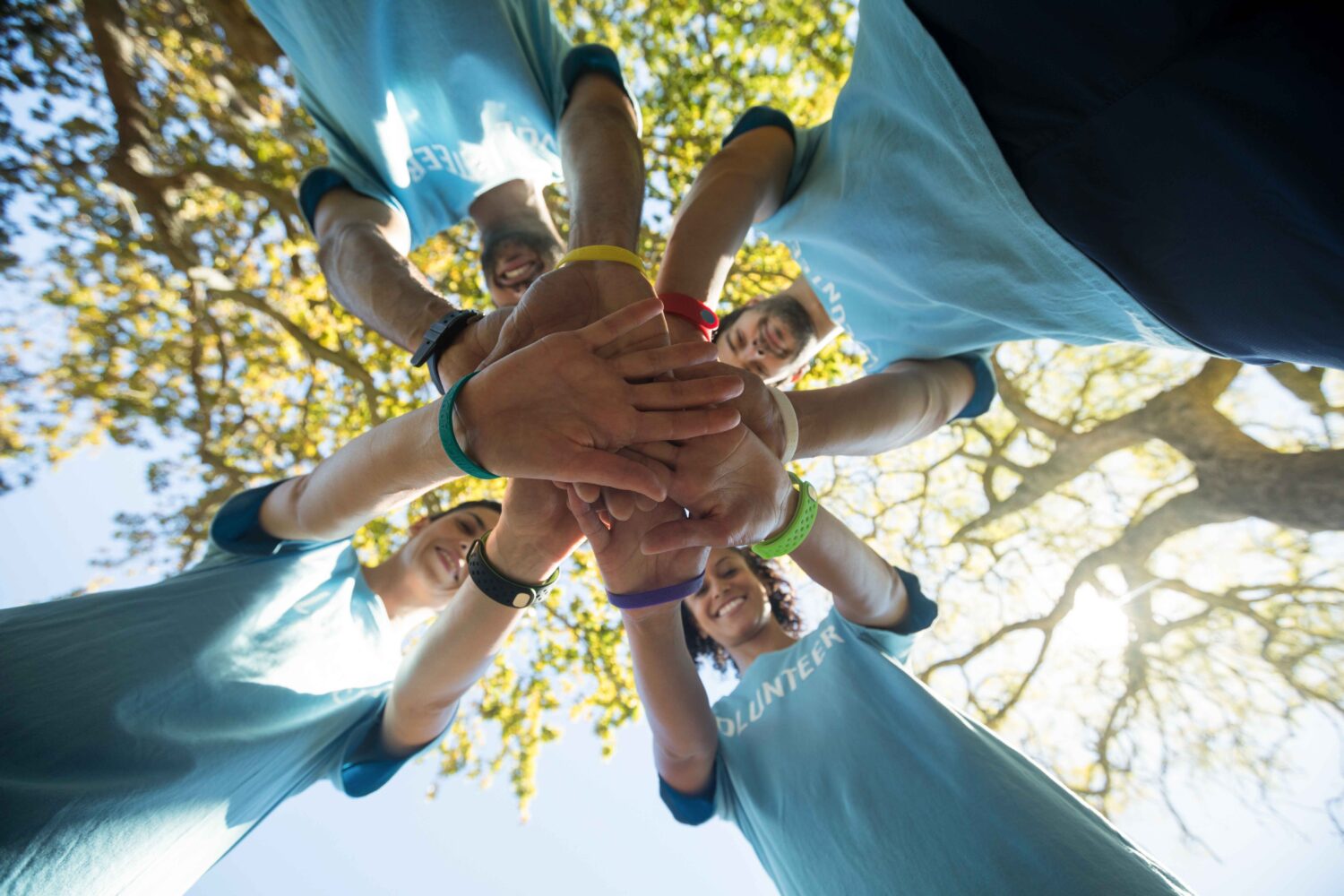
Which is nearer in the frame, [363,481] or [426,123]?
[363,481]

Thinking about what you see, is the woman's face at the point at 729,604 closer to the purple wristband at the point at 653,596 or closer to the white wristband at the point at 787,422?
the purple wristband at the point at 653,596

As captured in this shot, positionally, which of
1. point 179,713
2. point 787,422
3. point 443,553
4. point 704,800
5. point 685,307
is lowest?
point 704,800

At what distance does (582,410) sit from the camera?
1434 mm

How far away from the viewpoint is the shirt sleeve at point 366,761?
205 cm

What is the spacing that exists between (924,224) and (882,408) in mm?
590

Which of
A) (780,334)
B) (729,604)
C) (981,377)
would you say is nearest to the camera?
(981,377)

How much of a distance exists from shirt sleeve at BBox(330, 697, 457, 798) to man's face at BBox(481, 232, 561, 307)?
1.93 meters

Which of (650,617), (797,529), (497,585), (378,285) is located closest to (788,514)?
(797,529)

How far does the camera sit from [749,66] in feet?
14.2

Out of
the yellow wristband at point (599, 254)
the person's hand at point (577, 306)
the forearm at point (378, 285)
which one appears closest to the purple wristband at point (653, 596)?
the person's hand at point (577, 306)

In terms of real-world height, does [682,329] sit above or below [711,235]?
below

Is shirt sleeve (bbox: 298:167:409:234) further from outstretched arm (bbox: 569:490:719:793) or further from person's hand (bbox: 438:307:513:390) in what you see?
outstretched arm (bbox: 569:490:719:793)

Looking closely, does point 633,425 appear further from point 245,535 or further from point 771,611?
point 771,611

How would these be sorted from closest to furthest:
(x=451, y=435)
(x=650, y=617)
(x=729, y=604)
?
(x=451, y=435) < (x=650, y=617) < (x=729, y=604)
